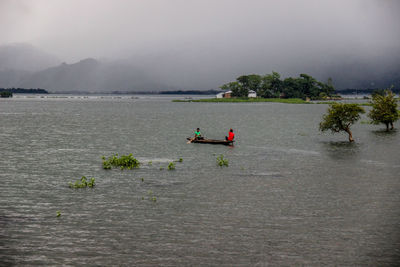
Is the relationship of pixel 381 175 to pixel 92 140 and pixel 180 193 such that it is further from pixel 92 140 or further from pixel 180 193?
pixel 92 140

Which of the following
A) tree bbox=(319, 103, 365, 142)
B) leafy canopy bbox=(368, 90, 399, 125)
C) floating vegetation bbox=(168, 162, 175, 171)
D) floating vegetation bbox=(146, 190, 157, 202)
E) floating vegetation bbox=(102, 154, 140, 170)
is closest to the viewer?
floating vegetation bbox=(146, 190, 157, 202)

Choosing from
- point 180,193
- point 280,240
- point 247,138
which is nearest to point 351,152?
point 247,138

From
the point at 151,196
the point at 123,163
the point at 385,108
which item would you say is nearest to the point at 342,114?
the point at 385,108

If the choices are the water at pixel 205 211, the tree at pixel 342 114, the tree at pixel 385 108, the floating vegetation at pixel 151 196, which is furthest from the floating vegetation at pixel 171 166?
the tree at pixel 385 108

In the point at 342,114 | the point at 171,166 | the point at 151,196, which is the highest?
the point at 342,114

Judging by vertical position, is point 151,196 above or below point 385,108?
below

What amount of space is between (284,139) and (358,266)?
60.5 meters

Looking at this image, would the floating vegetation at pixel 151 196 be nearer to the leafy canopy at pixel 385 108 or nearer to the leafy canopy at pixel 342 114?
the leafy canopy at pixel 342 114

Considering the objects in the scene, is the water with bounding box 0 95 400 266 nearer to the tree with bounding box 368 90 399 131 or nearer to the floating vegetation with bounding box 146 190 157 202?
the floating vegetation with bounding box 146 190 157 202

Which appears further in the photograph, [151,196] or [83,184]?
[83,184]

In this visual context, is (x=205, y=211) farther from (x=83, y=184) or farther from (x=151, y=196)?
(x=83, y=184)

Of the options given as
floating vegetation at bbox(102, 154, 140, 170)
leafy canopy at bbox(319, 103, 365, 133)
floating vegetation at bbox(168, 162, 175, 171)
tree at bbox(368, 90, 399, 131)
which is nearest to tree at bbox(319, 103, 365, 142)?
leafy canopy at bbox(319, 103, 365, 133)

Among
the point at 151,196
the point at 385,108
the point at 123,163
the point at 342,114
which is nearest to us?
the point at 151,196

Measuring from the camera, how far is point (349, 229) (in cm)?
2598
